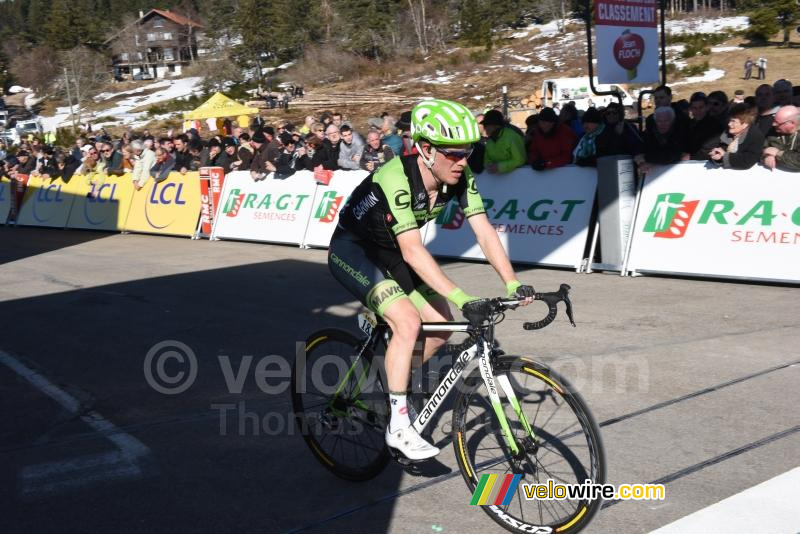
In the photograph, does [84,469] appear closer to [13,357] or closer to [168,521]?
[168,521]

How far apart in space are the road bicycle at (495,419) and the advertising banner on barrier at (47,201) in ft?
61.4

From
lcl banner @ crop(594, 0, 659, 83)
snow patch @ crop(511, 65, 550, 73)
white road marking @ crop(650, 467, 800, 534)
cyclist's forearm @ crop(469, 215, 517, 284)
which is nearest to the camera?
white road marking @ crop(650, 467, 800, 534)

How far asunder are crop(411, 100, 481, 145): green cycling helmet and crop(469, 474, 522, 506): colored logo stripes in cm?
166

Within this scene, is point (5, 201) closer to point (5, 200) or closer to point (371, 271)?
point (5, 200)

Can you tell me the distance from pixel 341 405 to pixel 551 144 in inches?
315

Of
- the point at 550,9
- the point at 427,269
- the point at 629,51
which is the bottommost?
the point at 427,269

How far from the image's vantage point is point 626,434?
5.54m

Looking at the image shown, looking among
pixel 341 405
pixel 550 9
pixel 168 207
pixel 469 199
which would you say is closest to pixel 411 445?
pixel 341 405

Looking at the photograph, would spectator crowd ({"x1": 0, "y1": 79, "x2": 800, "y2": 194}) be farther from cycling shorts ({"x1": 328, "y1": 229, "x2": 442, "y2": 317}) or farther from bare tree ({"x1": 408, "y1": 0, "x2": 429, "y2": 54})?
bare tree ({"x1": 408, "y1": 0, "x2": 429, "y2": 54})

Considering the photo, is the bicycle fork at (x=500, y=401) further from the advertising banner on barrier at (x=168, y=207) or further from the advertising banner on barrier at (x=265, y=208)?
the advertising banner on barrier at (x=168, y=207)

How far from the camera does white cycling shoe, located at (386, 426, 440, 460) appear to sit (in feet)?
15.1

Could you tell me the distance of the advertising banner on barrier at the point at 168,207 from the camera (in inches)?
725

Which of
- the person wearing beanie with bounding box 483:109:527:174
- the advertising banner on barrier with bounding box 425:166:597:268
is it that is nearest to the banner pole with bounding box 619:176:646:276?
the advertising banner on barrier with bounding box 425:166:597:268

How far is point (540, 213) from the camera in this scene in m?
12.4
